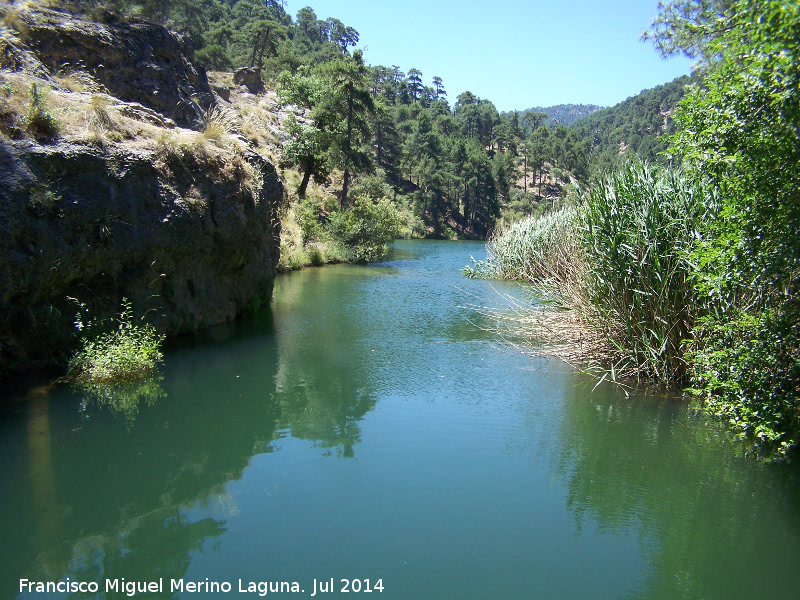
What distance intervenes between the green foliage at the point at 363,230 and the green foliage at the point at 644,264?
20.8 m

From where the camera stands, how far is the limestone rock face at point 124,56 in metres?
13.0

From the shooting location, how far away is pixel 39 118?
360 inches

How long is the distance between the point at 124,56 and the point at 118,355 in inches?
381

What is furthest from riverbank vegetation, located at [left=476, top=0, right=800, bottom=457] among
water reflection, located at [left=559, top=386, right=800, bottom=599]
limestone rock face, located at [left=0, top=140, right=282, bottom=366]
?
limestone rock face, located at [left=0, top=140, right=282, bottom=366]

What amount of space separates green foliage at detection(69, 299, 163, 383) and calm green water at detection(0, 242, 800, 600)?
43 cm

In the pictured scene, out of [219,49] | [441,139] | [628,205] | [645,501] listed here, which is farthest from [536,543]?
[441,139]

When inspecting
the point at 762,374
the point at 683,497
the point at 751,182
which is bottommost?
the point at 683,497

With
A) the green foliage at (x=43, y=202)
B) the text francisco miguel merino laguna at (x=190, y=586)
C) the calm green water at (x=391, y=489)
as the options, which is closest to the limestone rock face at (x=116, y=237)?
the green foliage at (x=43, y=202)

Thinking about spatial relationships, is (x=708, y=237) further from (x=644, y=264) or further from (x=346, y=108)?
(x=346, y=108)

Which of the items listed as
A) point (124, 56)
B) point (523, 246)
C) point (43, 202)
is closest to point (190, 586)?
point (43, 202)

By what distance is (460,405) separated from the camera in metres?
9.20

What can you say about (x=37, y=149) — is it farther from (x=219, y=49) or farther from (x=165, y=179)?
(x=219, y=49)

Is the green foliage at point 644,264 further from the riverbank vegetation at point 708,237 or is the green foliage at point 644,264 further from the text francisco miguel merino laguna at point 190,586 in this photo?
→ the text francisco miguel merino laguna at point 190,586

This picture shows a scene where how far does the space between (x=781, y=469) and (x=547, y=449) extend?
2.81 m
